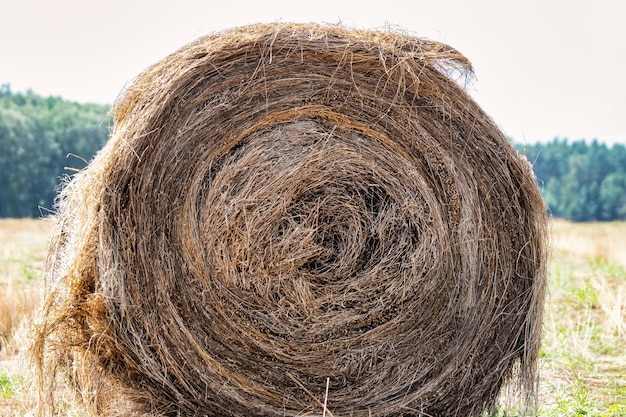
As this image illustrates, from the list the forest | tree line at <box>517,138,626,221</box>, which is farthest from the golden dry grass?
tree line at <box>517,138,626,221</box>

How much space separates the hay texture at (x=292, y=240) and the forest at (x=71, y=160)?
79.1 ft

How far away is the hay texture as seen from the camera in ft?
12.3

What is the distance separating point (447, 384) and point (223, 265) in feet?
4.95

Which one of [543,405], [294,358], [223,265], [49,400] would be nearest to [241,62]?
[223,265]

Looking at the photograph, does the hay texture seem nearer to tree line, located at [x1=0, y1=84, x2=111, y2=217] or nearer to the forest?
the forest

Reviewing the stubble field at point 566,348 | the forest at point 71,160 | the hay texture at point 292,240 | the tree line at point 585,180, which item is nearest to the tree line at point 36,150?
the forest at point 71,160

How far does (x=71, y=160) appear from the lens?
171 feet

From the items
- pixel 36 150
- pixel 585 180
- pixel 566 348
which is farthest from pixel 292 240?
pixel 585 180

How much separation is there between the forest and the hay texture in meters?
24.1

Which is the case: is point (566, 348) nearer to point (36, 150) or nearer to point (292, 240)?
point (292, 240)

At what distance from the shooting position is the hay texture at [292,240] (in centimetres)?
375

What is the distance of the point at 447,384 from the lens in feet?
13.7

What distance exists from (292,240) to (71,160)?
51447 mm

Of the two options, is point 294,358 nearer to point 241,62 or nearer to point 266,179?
point 266,179
